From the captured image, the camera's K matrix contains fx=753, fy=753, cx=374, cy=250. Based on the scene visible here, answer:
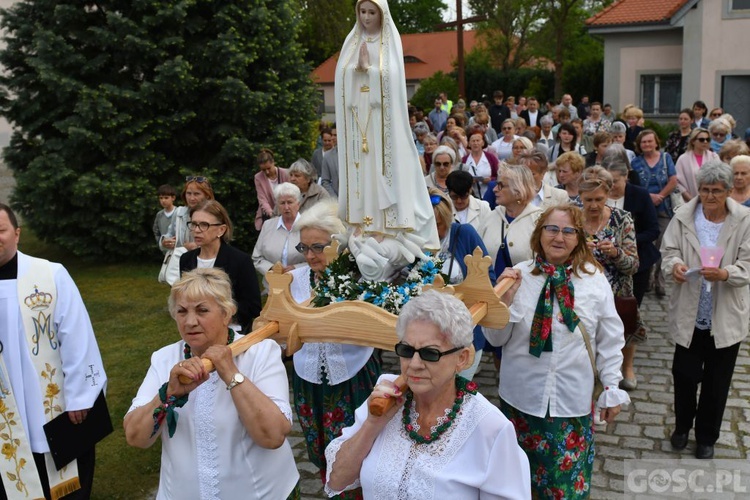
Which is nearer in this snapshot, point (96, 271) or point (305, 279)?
point (305, 279)

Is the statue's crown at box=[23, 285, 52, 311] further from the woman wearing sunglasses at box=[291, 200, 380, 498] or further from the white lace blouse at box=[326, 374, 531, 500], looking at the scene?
the white lace blouse at box=[326, 374, 531, 500]

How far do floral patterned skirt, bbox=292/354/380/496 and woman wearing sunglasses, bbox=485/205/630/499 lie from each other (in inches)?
37.6

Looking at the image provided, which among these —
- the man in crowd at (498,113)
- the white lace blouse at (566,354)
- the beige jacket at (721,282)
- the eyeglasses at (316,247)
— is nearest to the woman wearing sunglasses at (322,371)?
the eyeglasses at (316,247)

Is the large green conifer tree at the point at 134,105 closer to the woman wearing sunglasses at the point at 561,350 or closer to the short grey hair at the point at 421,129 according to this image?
the short grey hair at the point at 421,129

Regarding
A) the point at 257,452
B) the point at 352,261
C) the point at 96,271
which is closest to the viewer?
the point at 257,452

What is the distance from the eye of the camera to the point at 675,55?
27.4 meters

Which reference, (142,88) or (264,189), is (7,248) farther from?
(142,88)

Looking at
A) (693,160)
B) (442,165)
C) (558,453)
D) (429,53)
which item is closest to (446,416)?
(558,453)

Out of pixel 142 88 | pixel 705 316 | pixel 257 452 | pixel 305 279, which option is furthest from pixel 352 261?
pixel 142 88

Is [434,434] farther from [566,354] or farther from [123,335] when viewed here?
[123,335]

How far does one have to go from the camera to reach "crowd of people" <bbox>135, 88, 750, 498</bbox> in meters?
2.74

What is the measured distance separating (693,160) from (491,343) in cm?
654

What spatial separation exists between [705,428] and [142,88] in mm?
9196

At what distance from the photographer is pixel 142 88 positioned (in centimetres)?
1147
